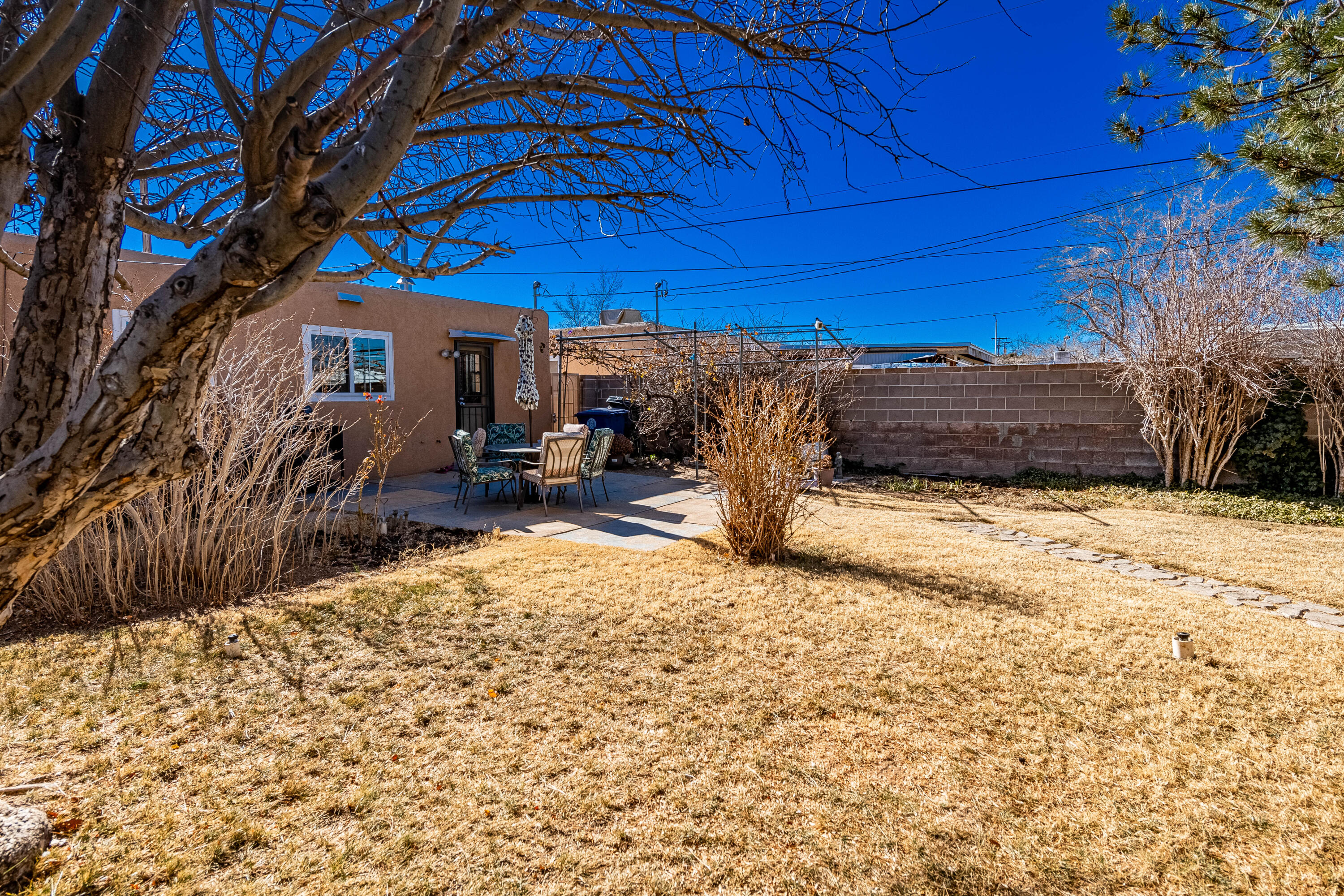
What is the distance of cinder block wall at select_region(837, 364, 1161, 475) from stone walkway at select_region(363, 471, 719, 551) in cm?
343

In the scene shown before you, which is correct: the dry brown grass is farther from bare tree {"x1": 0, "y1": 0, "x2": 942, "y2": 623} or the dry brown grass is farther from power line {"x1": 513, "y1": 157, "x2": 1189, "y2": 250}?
bare tree {"x1": 0, "y1": 0, "x2": 942, "y2": 623}

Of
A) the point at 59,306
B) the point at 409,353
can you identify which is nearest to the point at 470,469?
the point at 409,353

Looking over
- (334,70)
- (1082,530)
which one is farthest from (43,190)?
(1082,530)

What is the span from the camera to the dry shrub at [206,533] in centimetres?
412

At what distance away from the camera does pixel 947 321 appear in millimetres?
23188

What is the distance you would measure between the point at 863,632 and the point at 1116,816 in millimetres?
1634

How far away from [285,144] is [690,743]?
2323mm

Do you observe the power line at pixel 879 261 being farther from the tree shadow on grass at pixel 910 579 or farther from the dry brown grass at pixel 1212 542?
the tree shadow on grass at pixel 910 579

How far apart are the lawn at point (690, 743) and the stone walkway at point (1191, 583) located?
0.71 ft

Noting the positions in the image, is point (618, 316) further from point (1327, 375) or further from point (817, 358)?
point (1327, 375)

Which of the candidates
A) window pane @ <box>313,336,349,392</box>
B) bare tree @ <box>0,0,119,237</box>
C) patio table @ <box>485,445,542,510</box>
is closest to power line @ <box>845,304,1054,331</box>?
patio table @ <box>485,445,542,510</box>

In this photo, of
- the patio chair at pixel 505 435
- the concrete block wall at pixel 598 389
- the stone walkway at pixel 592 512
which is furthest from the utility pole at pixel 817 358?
the concrete block wall at pixel 598 389

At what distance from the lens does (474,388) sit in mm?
12156

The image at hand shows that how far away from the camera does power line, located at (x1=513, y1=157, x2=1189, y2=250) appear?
2.66 metres
